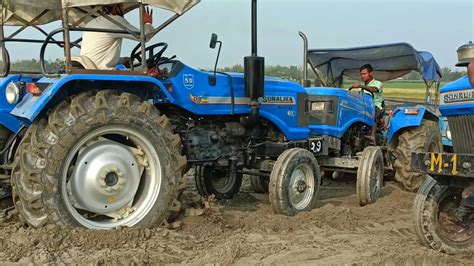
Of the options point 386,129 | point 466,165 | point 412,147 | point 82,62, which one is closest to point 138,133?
point 82,62

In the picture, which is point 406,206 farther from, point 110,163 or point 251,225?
point 110,163

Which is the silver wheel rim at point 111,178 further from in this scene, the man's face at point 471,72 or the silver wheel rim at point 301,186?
the man's face at point 471,72

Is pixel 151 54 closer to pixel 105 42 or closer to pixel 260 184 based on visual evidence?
pixel 105 42

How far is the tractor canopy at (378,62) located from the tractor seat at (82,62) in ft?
22.0

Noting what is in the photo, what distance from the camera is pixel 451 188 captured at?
486 cm

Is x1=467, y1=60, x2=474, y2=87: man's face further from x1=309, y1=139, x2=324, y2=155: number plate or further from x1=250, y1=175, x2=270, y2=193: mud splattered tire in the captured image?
x1=250, y1=175, x2=270, y2=193: mud splattered tire

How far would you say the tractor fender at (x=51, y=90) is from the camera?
4.51 m

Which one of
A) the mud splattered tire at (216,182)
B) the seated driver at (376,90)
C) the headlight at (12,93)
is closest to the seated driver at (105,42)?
the headlight at (12,93)

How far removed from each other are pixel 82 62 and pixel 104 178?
121 cm

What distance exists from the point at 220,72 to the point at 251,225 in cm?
175

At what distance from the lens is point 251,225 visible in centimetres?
548

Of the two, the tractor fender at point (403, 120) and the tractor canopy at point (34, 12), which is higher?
the tractor canopy at point (34, 12)

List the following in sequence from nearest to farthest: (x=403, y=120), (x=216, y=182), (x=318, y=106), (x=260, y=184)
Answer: (x=216, y=182) → (x=318, y=106) → (x=260, y=184) → (x=403, y=120)

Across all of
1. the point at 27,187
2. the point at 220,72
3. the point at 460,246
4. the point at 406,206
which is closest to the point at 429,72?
the point at 406,206
